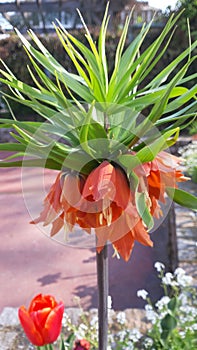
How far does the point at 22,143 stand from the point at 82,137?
0.24 ft

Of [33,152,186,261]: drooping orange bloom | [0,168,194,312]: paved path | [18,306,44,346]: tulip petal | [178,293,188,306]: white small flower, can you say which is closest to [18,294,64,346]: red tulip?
[18,306,44,346]: tulip petal

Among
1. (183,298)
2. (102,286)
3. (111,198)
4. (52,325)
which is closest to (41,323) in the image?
(52,325)

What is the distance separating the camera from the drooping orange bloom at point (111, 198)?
1.51 ft

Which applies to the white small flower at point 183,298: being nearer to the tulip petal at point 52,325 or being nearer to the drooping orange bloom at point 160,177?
the tulip petal at point 52,325

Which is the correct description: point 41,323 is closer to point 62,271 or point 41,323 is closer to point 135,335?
point 135,335

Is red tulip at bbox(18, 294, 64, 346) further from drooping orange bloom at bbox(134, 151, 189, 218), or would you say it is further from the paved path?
the paved path

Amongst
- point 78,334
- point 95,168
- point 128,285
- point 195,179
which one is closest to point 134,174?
point 95,168

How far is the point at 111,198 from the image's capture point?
459mm

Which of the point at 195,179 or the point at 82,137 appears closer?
the point at 82,137

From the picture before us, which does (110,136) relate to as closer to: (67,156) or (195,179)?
(67,156)

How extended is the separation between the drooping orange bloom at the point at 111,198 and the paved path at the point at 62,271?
197cm

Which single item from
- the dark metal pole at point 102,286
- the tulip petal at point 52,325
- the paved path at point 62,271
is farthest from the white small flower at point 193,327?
the paved path at point 62,271

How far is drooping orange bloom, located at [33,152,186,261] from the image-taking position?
46 centimetres

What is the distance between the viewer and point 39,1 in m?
8.97
